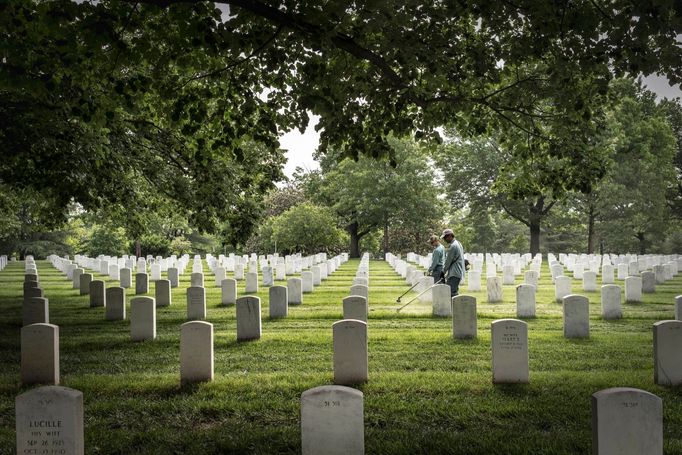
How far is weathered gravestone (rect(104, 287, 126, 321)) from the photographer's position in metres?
13.7

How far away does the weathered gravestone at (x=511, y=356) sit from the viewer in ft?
25.0

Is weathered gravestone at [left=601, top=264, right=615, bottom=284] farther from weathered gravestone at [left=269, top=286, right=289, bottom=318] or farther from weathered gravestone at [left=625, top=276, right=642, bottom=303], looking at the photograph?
weathered gravestone at [left=269, top=286, right=289, bottom=318]

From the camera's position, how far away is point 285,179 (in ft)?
54.1

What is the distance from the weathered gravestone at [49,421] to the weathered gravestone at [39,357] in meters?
3.51

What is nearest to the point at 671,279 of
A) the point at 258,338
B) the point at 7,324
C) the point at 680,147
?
the point at 258,338

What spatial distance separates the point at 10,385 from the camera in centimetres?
774

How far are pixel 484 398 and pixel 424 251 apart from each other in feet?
155

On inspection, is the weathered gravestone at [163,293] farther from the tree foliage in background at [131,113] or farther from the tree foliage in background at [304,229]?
the tree foliage in background at [304,229]

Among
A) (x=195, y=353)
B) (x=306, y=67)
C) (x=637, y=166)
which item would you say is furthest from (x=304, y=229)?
(x=195, y=353)

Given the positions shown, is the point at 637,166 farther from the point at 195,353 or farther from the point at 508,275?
the point at 195,353

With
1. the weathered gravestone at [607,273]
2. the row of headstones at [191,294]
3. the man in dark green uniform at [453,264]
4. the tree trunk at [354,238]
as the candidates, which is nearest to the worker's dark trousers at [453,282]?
the man in dark green uniform at [453,264]

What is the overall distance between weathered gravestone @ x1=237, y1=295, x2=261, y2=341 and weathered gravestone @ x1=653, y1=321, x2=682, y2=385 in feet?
20.8

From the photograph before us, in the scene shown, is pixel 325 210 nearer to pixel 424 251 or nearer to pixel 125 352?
pixel 424 251

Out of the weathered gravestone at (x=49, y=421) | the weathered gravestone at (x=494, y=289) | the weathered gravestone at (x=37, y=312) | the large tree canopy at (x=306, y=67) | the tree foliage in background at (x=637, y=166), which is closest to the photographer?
the weathered gravestone at (x=49, y=421)
